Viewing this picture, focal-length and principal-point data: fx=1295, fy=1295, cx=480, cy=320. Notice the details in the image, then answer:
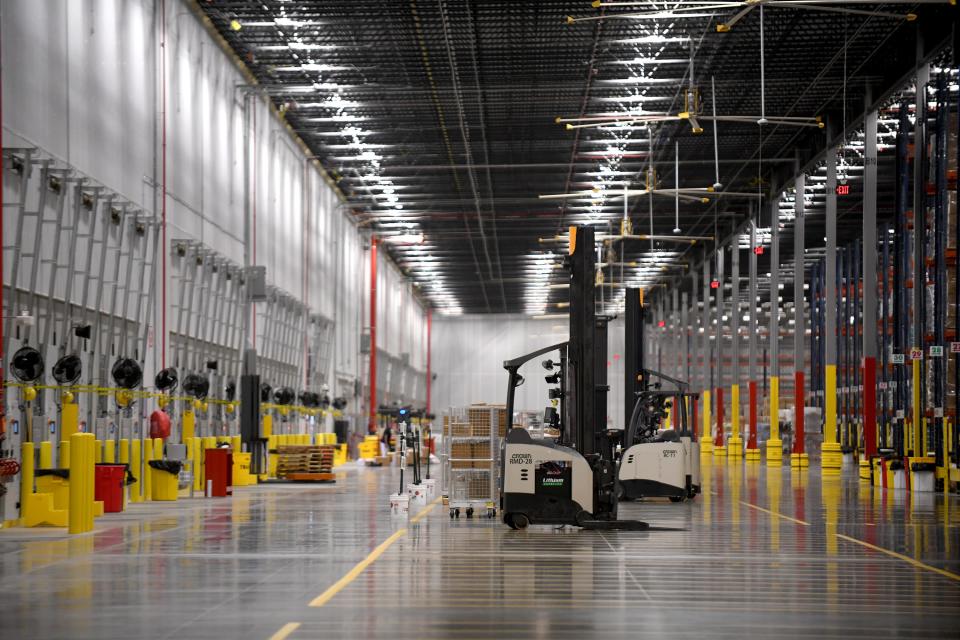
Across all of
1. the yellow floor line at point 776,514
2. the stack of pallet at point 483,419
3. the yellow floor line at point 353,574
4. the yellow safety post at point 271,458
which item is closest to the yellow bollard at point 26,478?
the yellow floor line at point 353,574

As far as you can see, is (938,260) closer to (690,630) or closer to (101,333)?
(101,333)

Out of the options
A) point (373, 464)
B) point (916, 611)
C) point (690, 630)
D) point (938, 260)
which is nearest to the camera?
point (690, 630)

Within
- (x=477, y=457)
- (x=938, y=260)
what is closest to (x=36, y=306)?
(x=477, y=457)

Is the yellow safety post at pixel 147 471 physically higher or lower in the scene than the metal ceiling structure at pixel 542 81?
A: lower

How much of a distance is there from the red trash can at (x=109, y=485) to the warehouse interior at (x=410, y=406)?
4 centimetres

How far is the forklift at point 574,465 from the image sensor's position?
14.6 metres

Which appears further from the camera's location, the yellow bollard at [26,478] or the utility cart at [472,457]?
the utility cart at [472,457]

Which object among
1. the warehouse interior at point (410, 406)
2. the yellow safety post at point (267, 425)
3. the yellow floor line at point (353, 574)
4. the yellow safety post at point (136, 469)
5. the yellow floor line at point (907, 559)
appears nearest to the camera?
the yellow floor line at point (353, 574)

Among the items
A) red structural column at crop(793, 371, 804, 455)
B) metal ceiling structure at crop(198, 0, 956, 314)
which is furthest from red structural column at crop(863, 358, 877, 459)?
red structural column at crop(793, 371, 804, 455)

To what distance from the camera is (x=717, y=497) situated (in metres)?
22.6

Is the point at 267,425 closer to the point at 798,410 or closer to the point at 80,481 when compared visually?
the point at 798,410

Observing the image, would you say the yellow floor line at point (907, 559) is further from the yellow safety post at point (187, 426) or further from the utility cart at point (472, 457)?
the yellow safety post at point (187, 426)

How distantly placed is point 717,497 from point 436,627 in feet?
51.4

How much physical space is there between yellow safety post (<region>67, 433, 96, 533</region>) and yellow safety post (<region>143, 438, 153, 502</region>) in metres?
6.54
